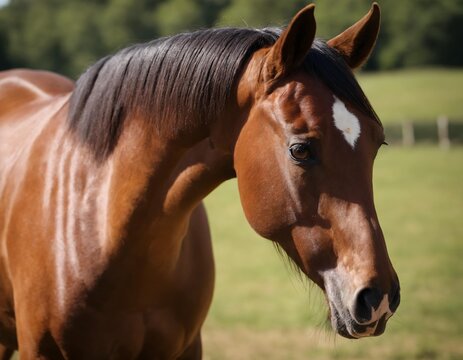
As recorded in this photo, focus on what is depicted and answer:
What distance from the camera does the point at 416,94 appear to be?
43062 mm

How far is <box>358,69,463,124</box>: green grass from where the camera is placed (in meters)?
38.9

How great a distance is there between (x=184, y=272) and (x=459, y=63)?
5317 cm

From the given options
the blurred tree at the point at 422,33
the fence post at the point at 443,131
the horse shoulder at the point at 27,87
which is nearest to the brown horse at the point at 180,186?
the horse shoulder at the point at 27,87

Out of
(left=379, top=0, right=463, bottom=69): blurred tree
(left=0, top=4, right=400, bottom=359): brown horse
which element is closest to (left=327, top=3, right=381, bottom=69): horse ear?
(left=0, top=4, right=400, bottom=359): brown horse

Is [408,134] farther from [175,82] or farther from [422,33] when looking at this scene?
[175,82]

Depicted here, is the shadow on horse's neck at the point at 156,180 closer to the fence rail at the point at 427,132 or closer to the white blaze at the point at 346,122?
the white blaze at the point at 346,122

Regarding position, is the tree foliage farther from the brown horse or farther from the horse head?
the horse head

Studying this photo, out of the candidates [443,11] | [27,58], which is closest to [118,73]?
[443,11]

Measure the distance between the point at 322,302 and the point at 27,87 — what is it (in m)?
2.39

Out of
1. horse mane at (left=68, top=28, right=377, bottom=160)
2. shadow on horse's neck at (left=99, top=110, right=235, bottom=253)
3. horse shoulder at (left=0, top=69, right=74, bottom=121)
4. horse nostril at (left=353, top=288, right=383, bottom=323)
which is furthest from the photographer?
horse shoulder at (left=0, top=69, right=74, bottom=121)

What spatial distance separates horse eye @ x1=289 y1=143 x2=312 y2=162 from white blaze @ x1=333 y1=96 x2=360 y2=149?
0.40 feet

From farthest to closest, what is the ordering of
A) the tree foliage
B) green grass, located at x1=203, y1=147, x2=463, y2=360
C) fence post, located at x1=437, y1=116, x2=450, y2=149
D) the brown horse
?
the tree foliage → fence post, located at x1=437, y1=116, x2=450, y2=149 → green grass, located at x1=203, y1=147, x2=463, y2=360 → the brown horse

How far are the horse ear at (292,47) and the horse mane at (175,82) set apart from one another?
6 centimetres

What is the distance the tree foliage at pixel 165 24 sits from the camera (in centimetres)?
4609
